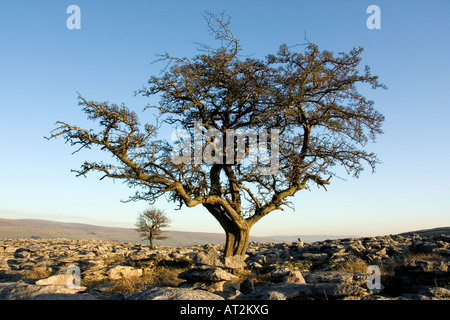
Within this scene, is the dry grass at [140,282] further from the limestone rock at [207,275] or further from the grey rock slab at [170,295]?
the grey rock slab at [170,295]

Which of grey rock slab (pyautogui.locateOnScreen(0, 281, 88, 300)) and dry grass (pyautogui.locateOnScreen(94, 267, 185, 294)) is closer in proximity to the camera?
grey rock slab (pyautogui.locateOnScreen(0, 281, 88, 300))

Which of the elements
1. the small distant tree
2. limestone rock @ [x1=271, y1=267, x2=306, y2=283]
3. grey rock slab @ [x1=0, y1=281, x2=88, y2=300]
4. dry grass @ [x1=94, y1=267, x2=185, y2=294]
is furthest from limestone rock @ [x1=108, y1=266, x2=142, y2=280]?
the small distant tree

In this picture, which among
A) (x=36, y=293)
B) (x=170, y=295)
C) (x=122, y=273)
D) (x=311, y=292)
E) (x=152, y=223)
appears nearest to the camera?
(x=170, y=295)

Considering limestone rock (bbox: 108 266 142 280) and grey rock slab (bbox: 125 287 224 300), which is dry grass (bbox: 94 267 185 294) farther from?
grey rock slab (bbox: 125 287 224 300)

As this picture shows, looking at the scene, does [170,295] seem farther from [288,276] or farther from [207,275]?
[288,276]

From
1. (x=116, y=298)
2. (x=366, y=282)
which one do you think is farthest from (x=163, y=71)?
(x=366, y=282)

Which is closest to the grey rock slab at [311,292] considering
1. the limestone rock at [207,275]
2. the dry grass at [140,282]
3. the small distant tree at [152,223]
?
the limestone rock at [207,275]

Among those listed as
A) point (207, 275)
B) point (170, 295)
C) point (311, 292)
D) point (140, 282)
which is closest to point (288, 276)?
point (311, 292)

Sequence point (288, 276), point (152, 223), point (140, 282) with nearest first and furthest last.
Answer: point (288, 276)
point (140, 282)
point (152, 223)

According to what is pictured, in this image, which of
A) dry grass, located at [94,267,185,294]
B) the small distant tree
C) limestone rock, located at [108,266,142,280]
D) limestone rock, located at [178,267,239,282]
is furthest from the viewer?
the small distant tree
